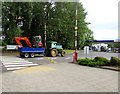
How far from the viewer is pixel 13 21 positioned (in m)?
25.2

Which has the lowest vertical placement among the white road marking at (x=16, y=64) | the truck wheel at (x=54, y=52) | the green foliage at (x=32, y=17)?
the white road marking at (x=16, y=64)

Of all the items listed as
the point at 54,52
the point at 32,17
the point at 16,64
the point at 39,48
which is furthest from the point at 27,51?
the point at 32,17

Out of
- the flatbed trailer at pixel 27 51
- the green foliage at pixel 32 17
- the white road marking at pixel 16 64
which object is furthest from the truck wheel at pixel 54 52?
the green foliage at pixel 32 17

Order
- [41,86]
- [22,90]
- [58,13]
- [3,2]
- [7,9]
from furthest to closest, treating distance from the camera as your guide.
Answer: [58,13] < [7,9] < [3,2] < [41,86] < [22,90]

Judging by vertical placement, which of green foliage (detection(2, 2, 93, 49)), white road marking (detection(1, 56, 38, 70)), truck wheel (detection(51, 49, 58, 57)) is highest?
green foliage (detection(2, 2, 93, 49))

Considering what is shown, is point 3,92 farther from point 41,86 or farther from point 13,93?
point 41,86

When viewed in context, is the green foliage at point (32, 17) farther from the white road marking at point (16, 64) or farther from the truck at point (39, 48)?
the white road marking at point (16, 64)

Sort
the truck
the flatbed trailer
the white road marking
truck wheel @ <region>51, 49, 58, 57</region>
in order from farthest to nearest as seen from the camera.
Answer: truck wheel @ <region>51, 49, 58, 57</region>
the truck
the flatbed trailer
the white road marking

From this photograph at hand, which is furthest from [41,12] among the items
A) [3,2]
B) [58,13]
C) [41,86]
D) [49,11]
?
[41,86]

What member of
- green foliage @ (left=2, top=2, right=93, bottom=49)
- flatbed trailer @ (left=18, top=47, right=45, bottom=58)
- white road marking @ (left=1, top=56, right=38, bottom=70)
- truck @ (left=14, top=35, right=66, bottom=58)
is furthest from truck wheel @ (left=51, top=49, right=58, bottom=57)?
green foliage @ (left=2, top=2, right=93, bottom=49)

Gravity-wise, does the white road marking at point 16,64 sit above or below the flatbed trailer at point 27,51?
A: below

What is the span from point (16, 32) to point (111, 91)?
20.9 m

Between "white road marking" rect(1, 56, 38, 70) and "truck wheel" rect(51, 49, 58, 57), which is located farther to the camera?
"truck wheel" rect(51, 49, 58, 57)

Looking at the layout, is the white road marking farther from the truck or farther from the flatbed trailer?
the truck
